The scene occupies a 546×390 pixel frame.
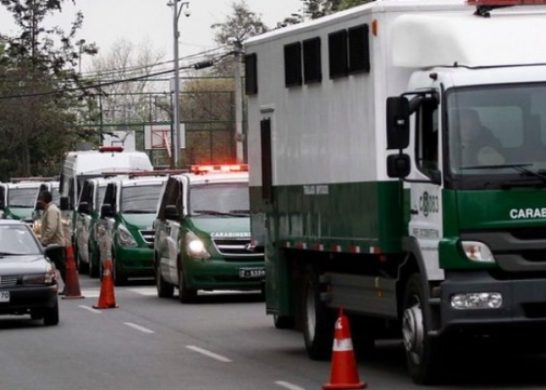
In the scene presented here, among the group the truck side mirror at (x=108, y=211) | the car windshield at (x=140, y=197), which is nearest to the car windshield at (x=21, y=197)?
the car windshield at (x=140, y=197)

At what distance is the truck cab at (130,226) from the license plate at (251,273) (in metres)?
6.43

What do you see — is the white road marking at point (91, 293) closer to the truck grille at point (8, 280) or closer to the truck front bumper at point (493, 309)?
the truck grille at point (8, 280)

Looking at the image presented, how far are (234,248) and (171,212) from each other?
1370 millimetres

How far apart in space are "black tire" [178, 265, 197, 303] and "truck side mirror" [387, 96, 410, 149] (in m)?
13.2

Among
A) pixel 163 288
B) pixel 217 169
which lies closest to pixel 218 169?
pixel 217 169

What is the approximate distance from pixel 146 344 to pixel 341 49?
18.5ft

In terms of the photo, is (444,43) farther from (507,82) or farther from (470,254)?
(470,254)

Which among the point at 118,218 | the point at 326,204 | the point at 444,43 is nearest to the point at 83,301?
the point at 118,218

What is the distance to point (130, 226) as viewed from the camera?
112 ft

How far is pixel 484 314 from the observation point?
14461 millimetres

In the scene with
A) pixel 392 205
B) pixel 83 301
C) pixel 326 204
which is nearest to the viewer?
pixel 392 205

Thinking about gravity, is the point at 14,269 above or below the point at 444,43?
below

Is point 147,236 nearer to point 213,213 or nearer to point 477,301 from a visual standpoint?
point 213,213

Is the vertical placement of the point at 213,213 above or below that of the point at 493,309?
above
